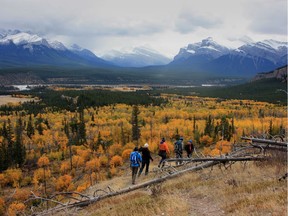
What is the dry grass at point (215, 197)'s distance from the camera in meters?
10.5

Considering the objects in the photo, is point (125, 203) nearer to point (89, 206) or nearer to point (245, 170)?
point (89, 206)

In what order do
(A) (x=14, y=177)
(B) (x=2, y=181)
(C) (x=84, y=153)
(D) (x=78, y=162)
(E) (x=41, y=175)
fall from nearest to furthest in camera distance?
1. (B) (x=2, y=181)
2. (A) (x=14, y=177)
3. (E) (x=41, y=175)
4. (D) (x=78, y=162)
5. (C) (x=84, y=153)

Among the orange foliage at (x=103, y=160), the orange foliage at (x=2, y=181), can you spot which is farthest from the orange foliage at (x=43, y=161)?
the orange foliage at (x=103, y=160)

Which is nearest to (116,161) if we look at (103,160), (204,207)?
(103,160)

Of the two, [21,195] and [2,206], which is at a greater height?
[2,206]

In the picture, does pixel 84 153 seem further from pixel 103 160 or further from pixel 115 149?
pixel 103 160

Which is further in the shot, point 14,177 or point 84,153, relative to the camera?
point 84,153

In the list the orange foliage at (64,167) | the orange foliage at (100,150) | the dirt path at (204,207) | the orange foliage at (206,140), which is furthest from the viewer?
the orange foliage at (100,150)

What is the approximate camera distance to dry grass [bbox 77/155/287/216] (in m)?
10.5

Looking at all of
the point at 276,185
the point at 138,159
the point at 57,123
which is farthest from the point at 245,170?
the point at 57,123

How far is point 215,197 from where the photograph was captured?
12.7 meters

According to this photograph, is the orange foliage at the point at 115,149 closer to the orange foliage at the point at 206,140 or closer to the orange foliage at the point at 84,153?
the orange foliage at the point at 84,153

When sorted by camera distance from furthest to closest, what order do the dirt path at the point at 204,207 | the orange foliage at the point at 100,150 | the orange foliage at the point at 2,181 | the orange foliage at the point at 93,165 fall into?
the orange foliage at the point at 100,150
the orange foliage at the point at 93,165
the orange foliage at the point at 2,181
the dirt path at the point at 204,207

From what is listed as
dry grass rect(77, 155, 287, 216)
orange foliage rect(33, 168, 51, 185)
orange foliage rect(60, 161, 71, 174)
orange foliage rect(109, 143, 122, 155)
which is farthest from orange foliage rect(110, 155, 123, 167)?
dry grass rect(77, 155, 287, 216)
